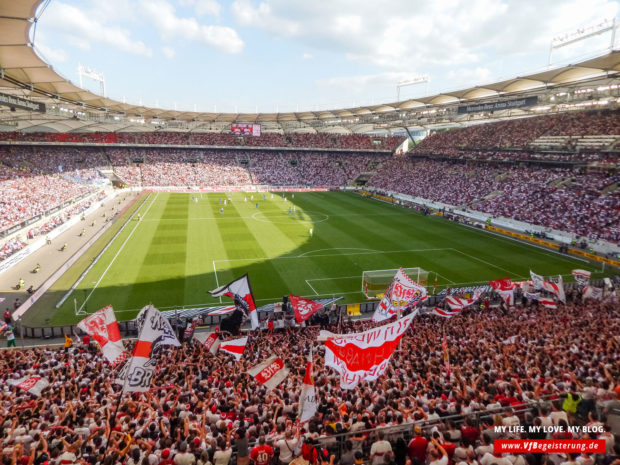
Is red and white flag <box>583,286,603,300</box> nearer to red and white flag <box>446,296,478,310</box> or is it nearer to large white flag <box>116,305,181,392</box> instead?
red and white flag <box>446,296,478,310</box>

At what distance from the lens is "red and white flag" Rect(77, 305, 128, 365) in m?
10.9

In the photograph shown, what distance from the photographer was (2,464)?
6.08 meters

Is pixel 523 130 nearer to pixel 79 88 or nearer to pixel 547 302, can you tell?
pixel 547 302

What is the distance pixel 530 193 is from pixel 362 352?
→ 44943mm

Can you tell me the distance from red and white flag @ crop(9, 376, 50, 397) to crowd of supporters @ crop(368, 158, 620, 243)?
39.5m

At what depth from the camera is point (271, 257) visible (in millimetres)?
30375

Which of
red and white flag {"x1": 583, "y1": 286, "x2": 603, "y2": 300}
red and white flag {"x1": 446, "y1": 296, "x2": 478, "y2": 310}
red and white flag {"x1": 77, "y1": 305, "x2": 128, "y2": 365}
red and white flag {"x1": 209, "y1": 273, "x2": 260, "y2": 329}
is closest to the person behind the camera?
red and white flag {"x1": 77, "y1": 305, "x2": 128, "y2": 365}

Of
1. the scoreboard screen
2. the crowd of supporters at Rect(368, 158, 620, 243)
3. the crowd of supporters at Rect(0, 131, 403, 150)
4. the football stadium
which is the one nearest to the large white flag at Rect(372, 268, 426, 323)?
the football stadium

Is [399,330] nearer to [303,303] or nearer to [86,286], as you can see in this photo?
[303,303]

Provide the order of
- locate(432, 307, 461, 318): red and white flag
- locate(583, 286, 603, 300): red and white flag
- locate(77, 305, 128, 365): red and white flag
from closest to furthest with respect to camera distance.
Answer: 1. locate(77, 305, 128, 365): red and white flag
2. locate(432, 307, 461, 318): red and white flag
3. locate(583, 286, 603, 300): red and white flag

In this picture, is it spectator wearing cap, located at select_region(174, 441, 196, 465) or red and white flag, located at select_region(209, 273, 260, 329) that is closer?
spectator wearing cap, located at select_region(174, 441, 196, 465)

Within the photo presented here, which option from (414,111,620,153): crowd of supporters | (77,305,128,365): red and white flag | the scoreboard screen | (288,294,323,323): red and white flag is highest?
the scoreboard screen

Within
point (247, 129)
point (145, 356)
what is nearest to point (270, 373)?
point (145, 356)

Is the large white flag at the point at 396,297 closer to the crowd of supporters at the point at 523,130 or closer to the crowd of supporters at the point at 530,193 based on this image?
the crowd of supporters at the point at 530,193
